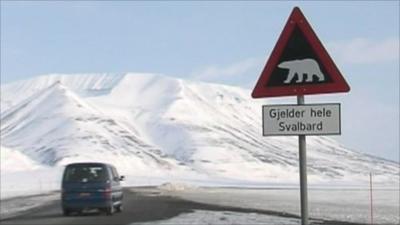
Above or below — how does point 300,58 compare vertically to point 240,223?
above

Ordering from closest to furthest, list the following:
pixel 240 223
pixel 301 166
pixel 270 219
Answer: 1. pixel 301 166
2. pixel 240 223
3. pixel 270 219

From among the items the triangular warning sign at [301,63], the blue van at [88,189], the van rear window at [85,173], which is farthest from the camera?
the van rear window at [85,173]

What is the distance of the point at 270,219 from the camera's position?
28516 mm

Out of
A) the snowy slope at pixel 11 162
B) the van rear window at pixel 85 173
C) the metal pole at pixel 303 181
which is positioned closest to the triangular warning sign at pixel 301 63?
the metal pole at pixel 303 181

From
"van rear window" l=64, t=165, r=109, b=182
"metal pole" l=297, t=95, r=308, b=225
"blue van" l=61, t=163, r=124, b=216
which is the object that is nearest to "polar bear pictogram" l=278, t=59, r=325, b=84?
"metal pole" l=297, t=95, r=308, b=225

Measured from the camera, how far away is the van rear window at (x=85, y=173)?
33.5 metres

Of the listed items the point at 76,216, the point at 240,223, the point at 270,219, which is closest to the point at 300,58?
the point at 240,223

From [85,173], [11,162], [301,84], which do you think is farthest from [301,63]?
[11,162]

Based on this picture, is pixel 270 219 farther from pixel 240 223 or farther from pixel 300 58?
pixel 300 58

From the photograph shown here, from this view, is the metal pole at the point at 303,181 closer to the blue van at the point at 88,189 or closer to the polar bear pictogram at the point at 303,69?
the polar bear pictogram at the point at 303,69

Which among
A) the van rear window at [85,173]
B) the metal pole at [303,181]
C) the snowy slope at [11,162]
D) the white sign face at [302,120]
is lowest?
the metal pole at [303,181]

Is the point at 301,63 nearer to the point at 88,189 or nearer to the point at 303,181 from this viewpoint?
the point at 303,181

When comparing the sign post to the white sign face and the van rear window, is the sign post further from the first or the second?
the van rear window

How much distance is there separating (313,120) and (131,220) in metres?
20.7
